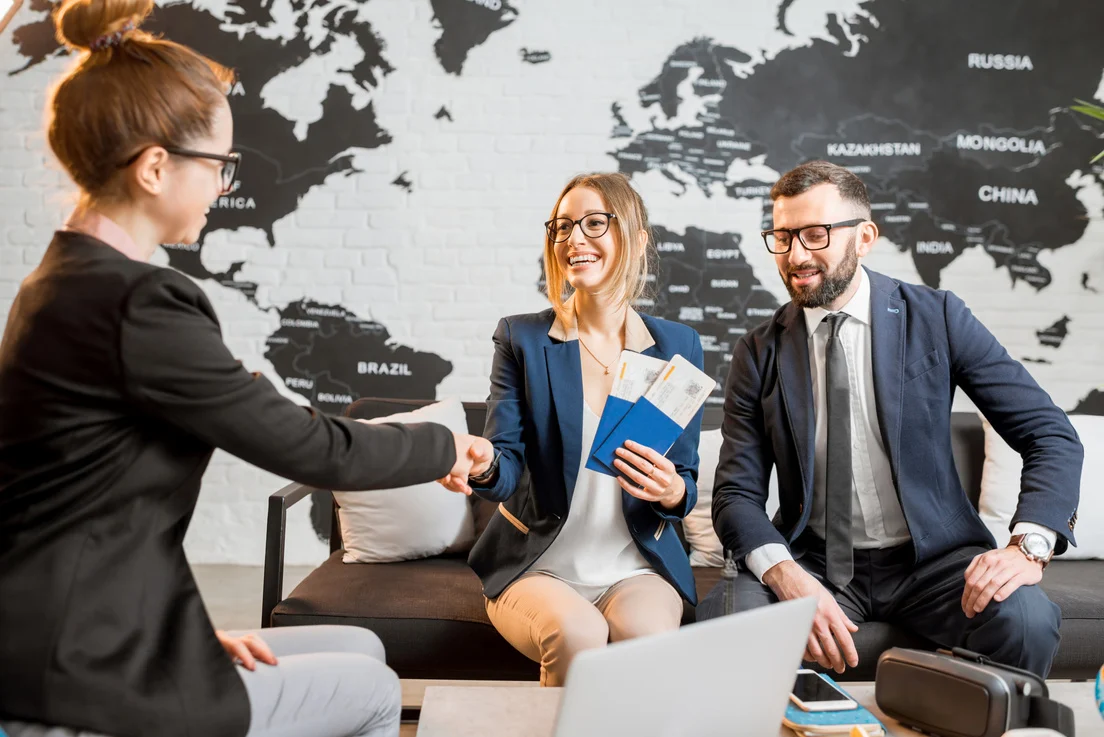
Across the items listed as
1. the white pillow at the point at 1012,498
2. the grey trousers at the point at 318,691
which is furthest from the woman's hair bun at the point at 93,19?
the white pillow at the point at 1012,498

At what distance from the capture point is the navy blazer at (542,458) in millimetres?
2080

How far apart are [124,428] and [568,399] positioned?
1.15 meters

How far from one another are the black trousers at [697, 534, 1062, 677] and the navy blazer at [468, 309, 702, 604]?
0.22 meters

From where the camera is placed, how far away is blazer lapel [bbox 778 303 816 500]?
2.14m

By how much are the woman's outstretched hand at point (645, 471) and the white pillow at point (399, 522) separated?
80 cm

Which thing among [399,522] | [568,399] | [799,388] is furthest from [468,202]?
[799,388]

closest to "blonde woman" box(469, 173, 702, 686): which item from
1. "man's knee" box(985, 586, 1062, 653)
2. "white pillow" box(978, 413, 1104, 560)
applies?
"man's knee" box(985, 586, 1062, 653)

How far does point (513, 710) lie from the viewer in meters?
1.46

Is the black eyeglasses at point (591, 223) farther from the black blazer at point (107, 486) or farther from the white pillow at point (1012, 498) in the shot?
the white pillow at point (1012, 498)

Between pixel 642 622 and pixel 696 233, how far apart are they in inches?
97.0

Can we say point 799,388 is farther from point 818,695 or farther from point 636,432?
point 818,695

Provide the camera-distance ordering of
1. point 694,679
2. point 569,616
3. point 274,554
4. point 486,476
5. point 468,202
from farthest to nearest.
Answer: point 468,202 → point 274,554 → point 486,476 → point 569,616 → point 694,679

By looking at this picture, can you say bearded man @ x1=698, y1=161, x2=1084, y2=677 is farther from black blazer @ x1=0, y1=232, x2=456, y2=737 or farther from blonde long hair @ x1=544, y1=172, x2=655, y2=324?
black blazer @ x1=0, y1=232, x2=456, y2=737

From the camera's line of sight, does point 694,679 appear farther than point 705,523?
No
